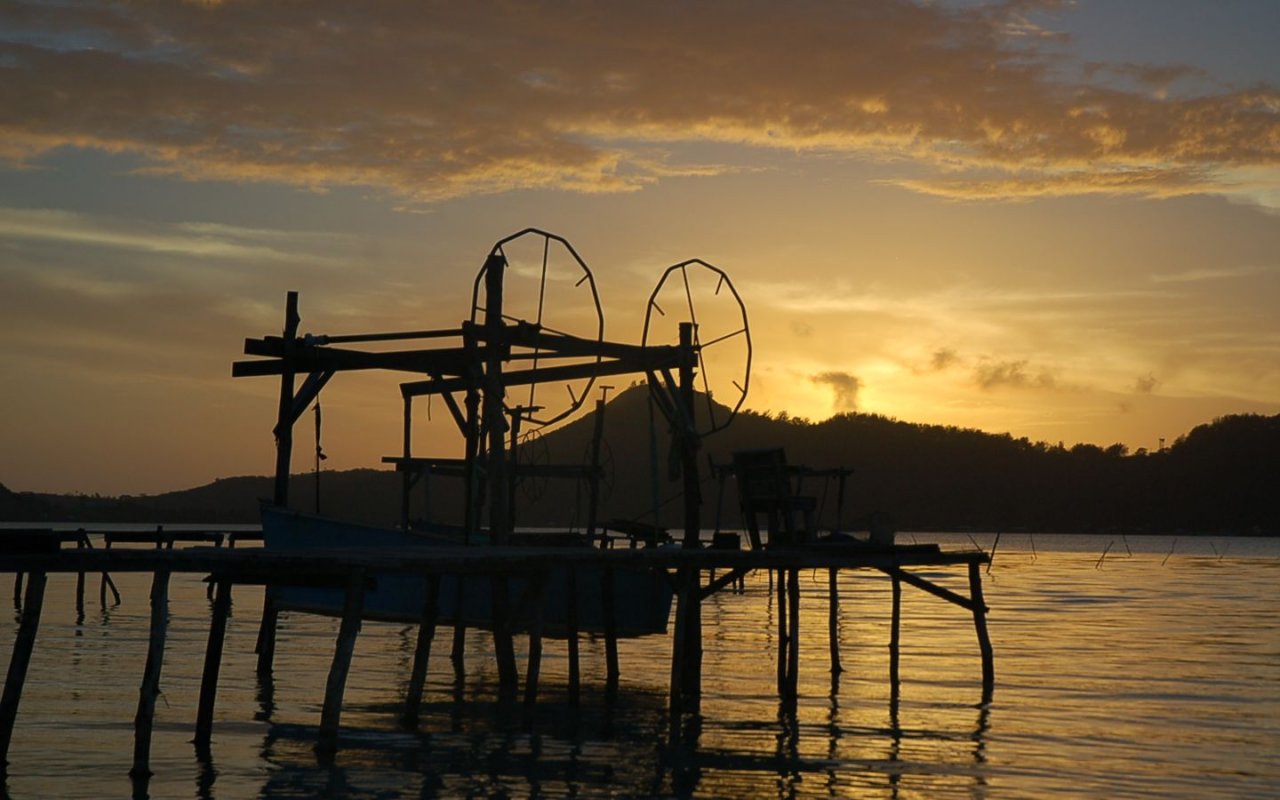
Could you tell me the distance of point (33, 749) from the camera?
56.3 ft

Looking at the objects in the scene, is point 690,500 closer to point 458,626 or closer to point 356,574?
point 458,626

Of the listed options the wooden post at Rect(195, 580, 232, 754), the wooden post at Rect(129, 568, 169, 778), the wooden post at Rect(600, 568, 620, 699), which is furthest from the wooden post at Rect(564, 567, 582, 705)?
the wooden post at Rect(129, 568, 169, 778)

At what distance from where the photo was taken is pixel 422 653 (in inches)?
767

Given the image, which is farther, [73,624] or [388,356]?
[73,624]

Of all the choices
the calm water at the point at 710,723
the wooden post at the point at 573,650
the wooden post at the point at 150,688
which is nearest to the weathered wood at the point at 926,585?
the calm water at the point at 710,723

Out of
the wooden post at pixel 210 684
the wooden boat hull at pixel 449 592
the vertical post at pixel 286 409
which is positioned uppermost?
the vertical post at pixel 286 409

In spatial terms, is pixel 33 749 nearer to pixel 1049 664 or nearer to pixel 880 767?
pixel 880 767

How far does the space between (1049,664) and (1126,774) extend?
1317 centimetres

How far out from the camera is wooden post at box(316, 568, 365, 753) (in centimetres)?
1602

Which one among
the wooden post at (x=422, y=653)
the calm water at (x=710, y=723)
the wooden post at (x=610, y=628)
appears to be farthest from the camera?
the wooden post at (x=610, y=628)

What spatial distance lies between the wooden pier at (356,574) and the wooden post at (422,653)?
19 millimetres

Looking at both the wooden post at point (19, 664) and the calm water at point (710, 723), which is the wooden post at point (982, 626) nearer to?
the calm water at point (710, 723)

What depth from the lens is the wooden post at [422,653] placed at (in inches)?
755

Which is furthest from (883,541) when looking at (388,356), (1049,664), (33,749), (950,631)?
(950,631)
